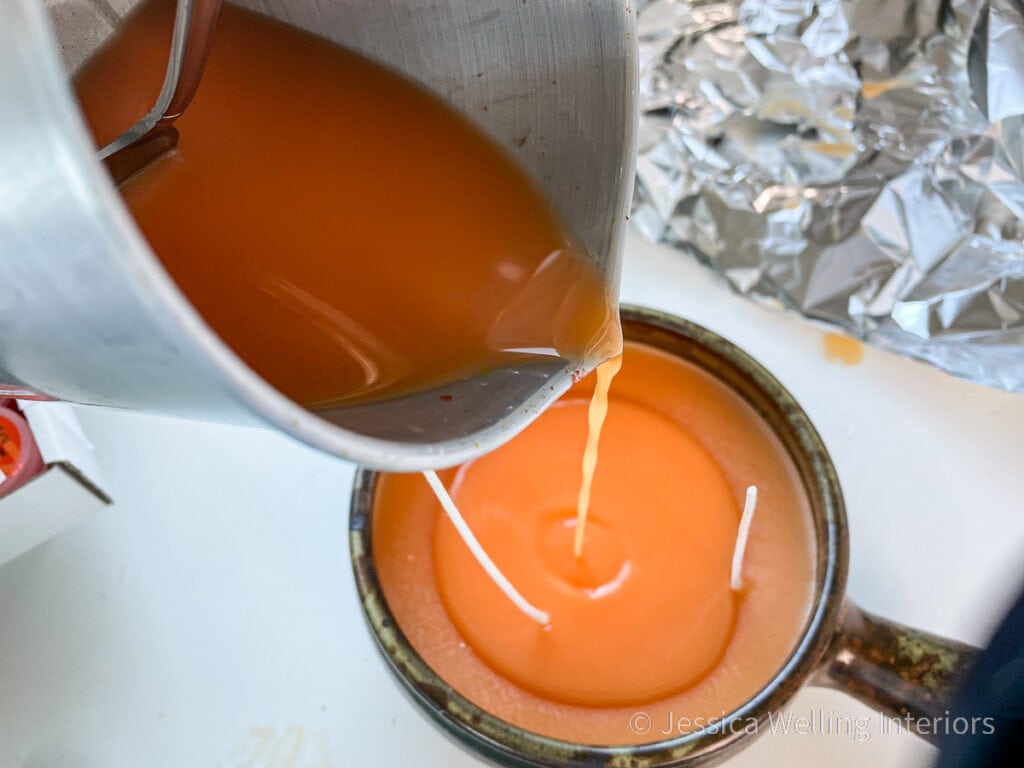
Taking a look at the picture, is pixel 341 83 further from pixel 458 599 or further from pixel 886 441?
pixel 886 441

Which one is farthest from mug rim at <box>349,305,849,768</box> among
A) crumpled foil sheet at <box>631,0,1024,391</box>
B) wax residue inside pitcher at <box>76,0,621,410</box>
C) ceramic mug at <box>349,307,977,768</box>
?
crumpled foil sheet at <box>631,0,1024,391</box>

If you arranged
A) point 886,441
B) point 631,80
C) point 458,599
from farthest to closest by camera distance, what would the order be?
1. point 886,441
2. point 458,599
3. point 631,80

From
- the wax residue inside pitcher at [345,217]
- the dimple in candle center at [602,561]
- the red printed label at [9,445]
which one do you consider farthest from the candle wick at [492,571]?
the red printed label at [9,445]

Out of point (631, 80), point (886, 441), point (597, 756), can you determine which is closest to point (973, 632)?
point (886, 441)

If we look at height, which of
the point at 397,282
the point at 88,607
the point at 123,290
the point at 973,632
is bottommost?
the point at 973,632

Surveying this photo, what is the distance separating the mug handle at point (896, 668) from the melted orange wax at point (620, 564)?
6 cm

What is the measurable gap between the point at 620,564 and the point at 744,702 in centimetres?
15

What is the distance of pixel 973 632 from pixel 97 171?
0.65 meters

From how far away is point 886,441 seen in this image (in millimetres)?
730

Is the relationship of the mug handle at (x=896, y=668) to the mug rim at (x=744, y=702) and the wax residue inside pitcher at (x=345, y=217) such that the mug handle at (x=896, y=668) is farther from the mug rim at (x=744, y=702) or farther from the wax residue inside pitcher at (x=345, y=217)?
the wax residue inside pitcher at (x=345, y=217)

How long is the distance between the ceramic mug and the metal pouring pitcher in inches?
5.8

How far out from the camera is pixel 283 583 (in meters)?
0.67

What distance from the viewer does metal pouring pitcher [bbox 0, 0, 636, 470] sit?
0.23m

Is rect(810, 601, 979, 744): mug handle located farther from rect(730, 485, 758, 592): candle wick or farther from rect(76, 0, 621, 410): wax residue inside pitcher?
rect(76, 0, 621, 410): wax residue inside pitcher
